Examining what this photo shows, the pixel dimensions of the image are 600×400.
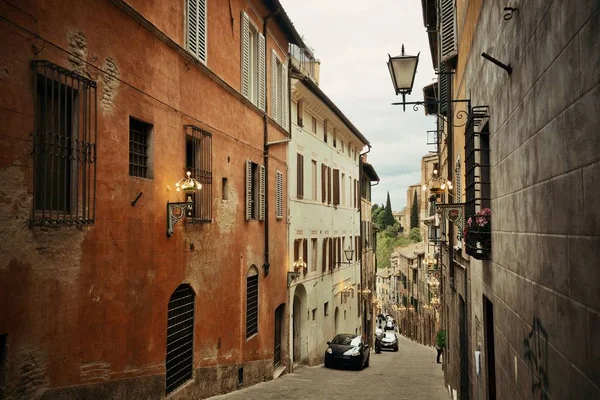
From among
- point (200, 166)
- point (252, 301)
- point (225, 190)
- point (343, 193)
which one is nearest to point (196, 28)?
point (200, 166)

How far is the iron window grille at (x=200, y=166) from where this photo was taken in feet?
37.9

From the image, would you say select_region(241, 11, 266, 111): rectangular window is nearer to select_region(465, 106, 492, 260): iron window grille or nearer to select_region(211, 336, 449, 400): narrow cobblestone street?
select_region(465, 106, 492, 260): iron window grille

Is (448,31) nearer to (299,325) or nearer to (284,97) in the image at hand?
(284,97)

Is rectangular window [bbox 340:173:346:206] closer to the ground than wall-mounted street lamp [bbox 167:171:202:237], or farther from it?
farther from it

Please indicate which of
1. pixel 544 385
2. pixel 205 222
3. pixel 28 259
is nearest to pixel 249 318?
pixel 205 222

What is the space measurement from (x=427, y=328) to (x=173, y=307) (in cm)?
5081

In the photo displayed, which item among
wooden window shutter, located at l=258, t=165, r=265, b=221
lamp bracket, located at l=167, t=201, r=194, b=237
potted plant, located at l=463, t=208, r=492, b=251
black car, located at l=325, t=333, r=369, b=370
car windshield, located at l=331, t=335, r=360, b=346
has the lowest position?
black car, located at l=325, t=333, r=369, b=370

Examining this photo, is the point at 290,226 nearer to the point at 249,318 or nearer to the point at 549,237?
the point at 249,318

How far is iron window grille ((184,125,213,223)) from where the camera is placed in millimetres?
11547

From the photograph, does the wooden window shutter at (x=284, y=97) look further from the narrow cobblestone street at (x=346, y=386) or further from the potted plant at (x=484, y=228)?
the potted plant at (x=484, y=228)

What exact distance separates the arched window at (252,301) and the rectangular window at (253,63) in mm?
5034

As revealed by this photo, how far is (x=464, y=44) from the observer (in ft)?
37.8

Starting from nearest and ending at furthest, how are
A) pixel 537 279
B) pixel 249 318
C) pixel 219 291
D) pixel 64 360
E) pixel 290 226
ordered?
pixel 537 279 < pixel 64 360 < pixel 219 291 < pixel 249 318 < pixel 290 226

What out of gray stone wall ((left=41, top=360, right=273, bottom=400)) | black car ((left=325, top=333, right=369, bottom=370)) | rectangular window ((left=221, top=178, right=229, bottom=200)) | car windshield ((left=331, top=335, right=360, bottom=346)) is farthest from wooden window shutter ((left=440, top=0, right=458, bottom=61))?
car windshield ((left=331, top=335, right=360, bottom=346))
